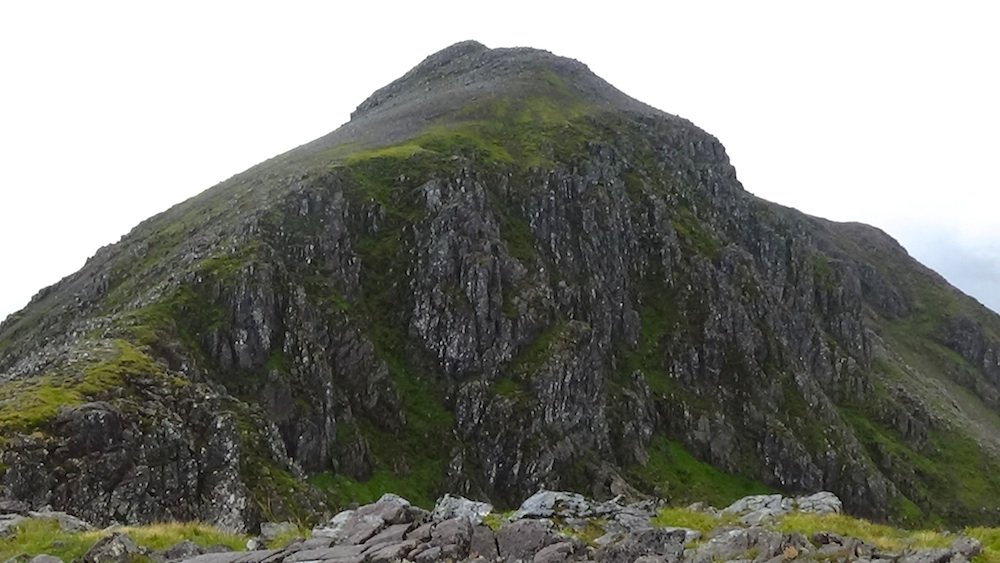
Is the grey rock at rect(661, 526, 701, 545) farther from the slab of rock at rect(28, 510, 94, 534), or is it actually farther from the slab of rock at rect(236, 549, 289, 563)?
the slab of rock at rect(28, 510, 94, 534)

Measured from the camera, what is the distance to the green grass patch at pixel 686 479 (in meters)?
100

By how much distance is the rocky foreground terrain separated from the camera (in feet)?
62.2

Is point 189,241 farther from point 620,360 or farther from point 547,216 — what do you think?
point 620,360

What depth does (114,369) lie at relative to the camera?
54.4m

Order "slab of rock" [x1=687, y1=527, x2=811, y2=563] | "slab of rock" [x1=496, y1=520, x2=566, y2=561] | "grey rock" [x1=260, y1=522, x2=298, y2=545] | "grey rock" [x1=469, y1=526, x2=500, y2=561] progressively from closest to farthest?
"slab of rock" [x1=687, y1=527, x2=811, y2=563] < "grey rock" [x1=469, y1=526, x2=500, y2=561] < "slab of rock" [x1=496, y1=520, x2=566, y2=561] < "grey rock" [x1=260, y1=522, x2=298, y2=545]

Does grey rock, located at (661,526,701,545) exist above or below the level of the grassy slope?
above

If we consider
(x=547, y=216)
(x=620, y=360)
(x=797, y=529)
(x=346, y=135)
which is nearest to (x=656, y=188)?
(x=547, y=216)

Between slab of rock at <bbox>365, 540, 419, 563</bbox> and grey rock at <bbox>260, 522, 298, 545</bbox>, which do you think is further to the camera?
grey rock at <bbox>260, 522, 298, 545</bbox>

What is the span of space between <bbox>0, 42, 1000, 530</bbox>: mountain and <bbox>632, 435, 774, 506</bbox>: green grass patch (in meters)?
0.50

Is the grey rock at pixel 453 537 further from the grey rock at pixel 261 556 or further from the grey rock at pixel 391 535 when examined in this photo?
the grey rock at pixel 261 556

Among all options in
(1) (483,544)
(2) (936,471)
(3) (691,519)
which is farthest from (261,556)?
(2) (936,471)

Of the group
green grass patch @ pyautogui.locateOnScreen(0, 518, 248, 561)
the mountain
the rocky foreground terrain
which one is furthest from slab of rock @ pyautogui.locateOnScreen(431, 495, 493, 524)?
the mountain

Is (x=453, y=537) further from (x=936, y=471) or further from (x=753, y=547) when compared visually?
(x=936, y=471)

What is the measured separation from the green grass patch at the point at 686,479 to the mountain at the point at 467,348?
502mm
